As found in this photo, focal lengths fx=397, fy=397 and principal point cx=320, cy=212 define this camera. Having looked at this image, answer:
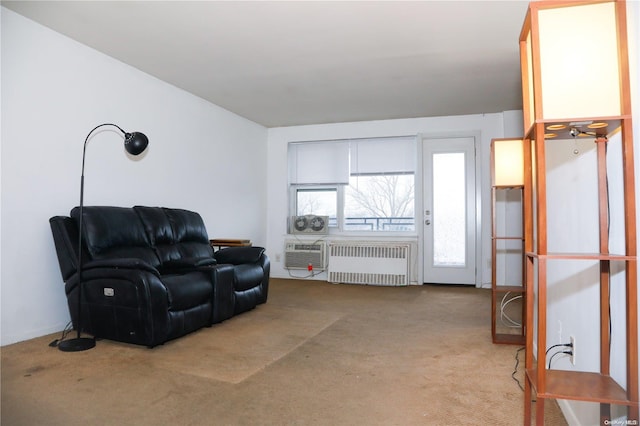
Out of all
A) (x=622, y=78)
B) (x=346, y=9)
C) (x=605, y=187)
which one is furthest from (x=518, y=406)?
(x=346, y=9)

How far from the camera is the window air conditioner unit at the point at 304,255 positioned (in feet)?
19.8

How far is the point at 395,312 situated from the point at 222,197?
109 inches

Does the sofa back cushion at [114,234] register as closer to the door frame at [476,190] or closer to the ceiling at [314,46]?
the ceiling at [314,46]

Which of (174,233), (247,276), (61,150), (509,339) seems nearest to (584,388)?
(509,339)

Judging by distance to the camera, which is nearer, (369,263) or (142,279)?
(142,279)

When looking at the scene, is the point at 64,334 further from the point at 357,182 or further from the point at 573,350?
the point at 357,182

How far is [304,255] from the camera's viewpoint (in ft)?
20.0

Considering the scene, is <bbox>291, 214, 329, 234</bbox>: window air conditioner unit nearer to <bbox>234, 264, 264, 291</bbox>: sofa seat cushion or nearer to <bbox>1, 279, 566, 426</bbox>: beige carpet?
<bbox>234, 264, 264, 291</bbox>: sofa seat cushion

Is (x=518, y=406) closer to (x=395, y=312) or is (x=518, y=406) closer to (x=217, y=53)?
(x=395, y=312)

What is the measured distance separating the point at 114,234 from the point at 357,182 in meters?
3.72

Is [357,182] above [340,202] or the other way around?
above

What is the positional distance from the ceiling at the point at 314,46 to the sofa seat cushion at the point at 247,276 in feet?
6.49

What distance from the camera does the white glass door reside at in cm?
567

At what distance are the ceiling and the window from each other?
0.99 metres
